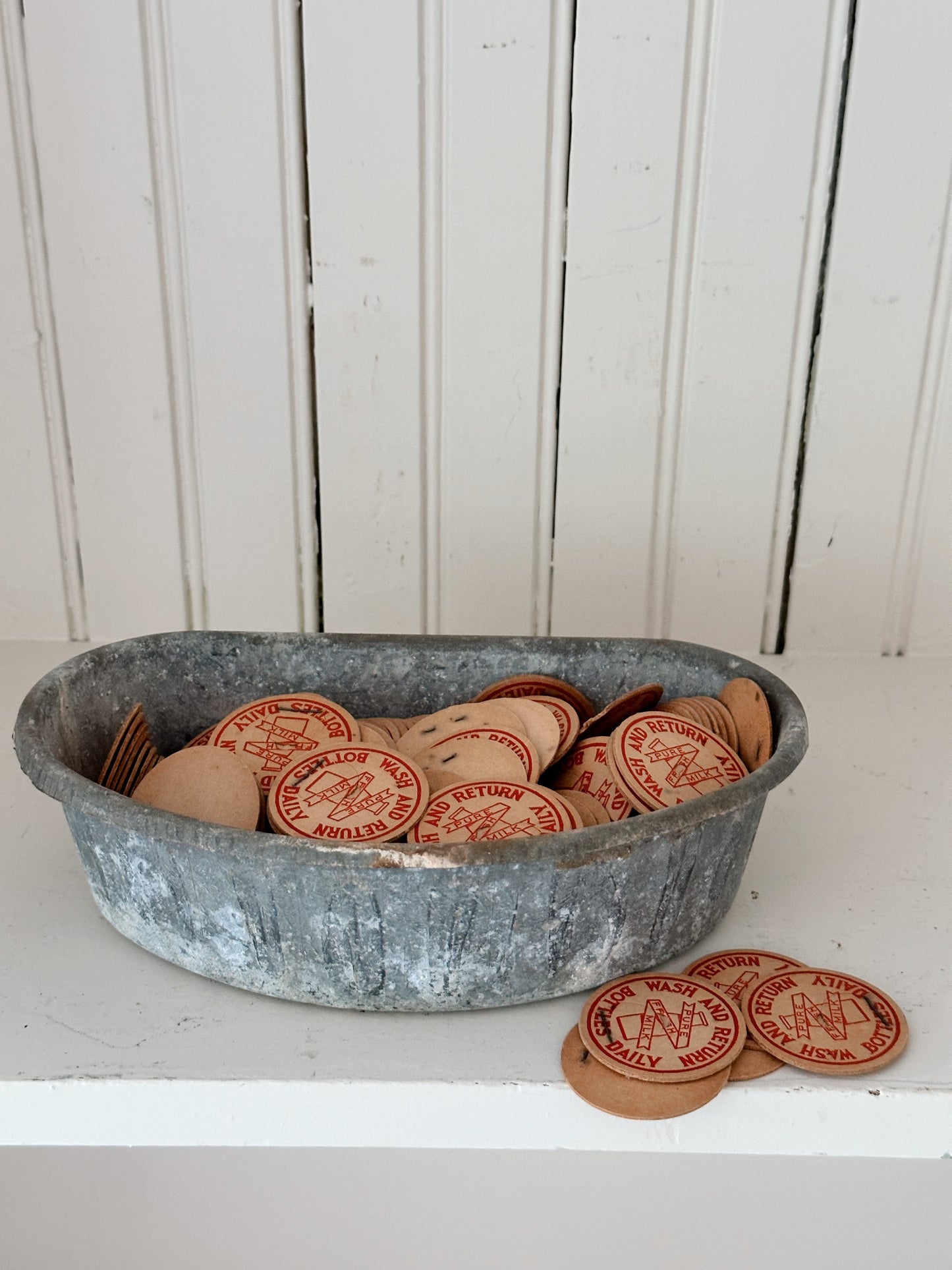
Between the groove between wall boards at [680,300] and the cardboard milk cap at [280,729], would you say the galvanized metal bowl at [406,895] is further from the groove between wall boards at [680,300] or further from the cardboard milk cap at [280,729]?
the groove between wall boards at [680,300]

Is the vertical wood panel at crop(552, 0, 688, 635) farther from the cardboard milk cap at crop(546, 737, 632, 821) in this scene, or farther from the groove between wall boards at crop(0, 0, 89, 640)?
the groove between wall boards at crop(0, 0, 89, 640)

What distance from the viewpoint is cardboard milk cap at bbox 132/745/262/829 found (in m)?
0.88

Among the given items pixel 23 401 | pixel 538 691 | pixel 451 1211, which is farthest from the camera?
pixel 23 401

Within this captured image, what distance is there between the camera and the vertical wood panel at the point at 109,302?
4.36ft

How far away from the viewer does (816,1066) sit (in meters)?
0.75

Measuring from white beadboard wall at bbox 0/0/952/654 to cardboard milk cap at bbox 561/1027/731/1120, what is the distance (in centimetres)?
87

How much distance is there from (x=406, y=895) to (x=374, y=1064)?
128mm

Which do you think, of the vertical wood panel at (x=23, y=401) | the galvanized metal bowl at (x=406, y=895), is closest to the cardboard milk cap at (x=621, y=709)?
the galvanized metal bowl at (x=406, y=895)

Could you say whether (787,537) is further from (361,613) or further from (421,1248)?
(421,1248)

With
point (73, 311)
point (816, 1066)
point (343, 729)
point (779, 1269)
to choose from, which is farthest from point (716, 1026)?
point (73, 311)

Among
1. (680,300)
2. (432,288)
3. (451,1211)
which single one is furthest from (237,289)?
(451,1211)

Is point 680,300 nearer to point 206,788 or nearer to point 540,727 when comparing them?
point 540,727

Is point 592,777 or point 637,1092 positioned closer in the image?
point 637,1092

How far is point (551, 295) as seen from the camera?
142 centimetres
